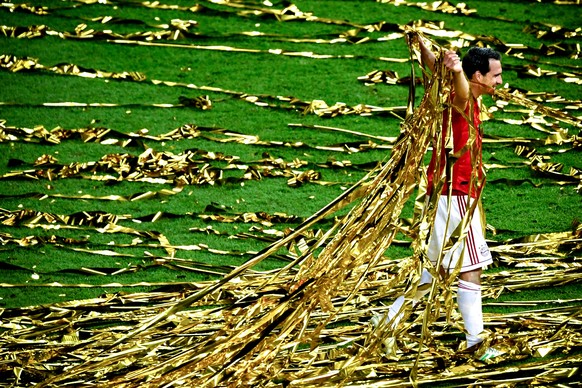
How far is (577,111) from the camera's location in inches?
262

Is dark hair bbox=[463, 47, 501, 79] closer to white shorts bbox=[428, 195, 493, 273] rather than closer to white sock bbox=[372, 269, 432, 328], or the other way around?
white shorts bbox=[428, 195, 493, 273]

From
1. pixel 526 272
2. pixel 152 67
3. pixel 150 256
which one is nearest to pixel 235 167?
pixel 150 256

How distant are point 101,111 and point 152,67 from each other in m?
0.71

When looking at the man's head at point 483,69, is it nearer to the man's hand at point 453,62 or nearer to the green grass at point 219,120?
the man's hand at point 453,62

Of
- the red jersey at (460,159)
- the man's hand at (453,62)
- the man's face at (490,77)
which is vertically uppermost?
the man's hand at (453,62)

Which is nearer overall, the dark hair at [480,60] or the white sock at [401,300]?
the white sock at [401,300]

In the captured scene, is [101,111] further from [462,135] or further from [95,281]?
[462,135]

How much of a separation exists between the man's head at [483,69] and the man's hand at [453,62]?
302 millimetres

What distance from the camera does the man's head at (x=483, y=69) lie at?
434cm

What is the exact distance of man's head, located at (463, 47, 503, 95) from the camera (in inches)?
171

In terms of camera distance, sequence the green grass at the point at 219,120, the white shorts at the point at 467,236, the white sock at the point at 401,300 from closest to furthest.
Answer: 1. the white sock at the point at 401,300
2. the white shorts at the point at 467,236
3. the green grass at the point at 219,120

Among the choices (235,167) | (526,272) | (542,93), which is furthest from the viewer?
(542,93)

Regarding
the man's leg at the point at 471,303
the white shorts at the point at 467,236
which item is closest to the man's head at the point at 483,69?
the white shorts at the point at 467,236

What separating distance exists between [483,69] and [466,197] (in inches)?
23.9
